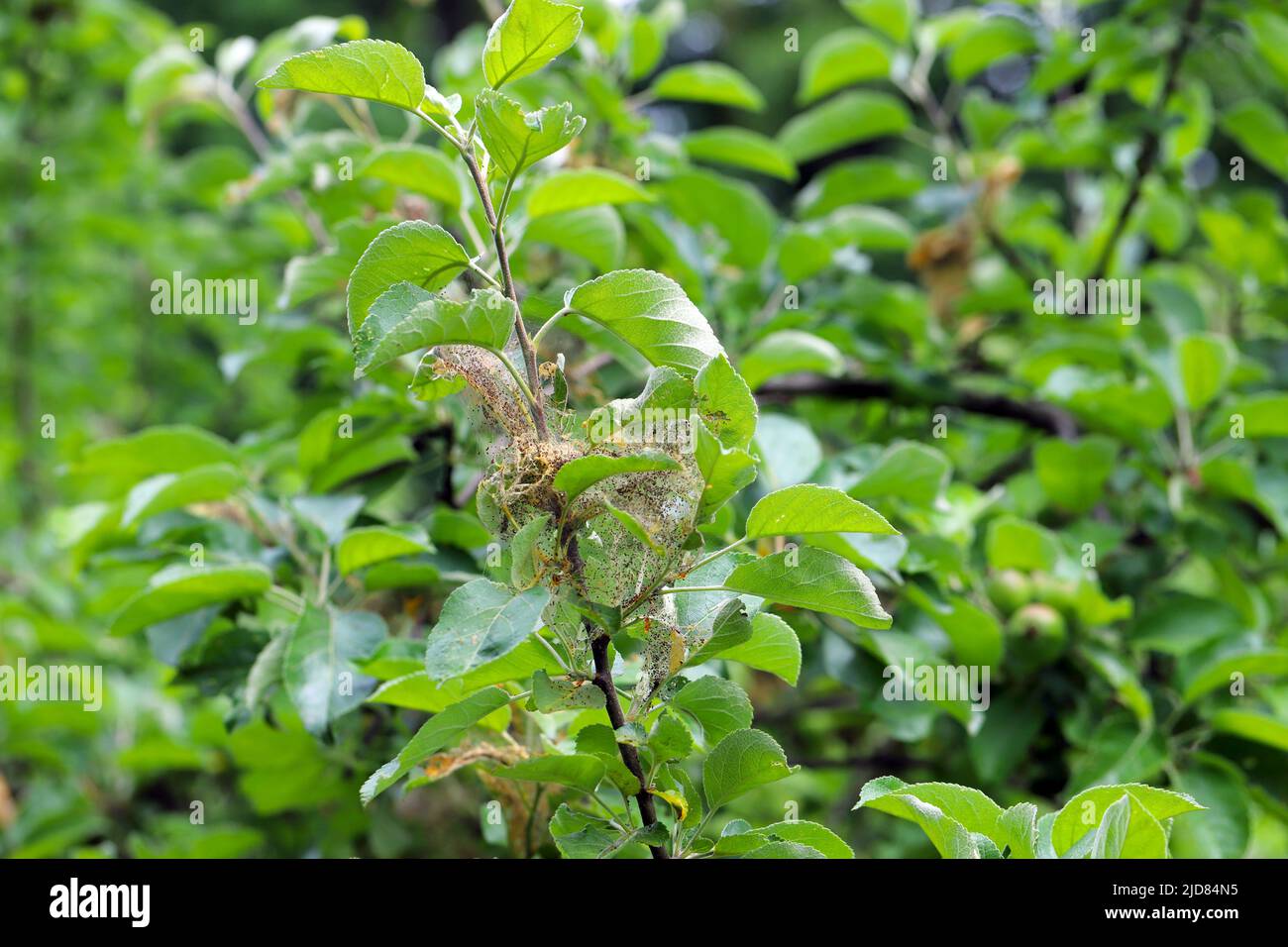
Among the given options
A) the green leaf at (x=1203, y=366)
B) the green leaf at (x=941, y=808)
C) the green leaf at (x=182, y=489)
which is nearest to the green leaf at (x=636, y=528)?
the green leaf at (x=941, y=808)

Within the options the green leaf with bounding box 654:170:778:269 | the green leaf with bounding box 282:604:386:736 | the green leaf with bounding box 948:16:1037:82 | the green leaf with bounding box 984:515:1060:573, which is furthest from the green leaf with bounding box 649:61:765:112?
the green leaf with bounding box 282:604:386:736

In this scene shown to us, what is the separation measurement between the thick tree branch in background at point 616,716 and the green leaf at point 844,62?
157 centimetres

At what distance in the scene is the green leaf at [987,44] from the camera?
212cm

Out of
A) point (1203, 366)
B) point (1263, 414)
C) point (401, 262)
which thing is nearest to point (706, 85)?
point (1203, 366)

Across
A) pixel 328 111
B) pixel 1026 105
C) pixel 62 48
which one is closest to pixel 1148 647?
pixel 1026 105

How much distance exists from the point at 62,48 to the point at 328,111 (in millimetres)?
1439

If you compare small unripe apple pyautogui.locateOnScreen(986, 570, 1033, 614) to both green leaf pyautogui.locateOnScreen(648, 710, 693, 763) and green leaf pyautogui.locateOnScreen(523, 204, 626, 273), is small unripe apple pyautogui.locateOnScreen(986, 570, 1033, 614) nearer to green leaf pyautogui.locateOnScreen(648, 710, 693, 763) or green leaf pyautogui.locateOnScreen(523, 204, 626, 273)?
green leaf pyautogui.locateOnScreen(523, 204, 626, 273)

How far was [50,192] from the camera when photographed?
9.71ft

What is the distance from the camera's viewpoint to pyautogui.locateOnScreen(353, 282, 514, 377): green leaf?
0.74m

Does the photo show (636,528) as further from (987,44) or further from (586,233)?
(987,44)

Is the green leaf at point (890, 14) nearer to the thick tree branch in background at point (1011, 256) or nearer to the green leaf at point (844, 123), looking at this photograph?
the green leaf at point (844, 123)

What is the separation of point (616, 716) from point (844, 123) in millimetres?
1636

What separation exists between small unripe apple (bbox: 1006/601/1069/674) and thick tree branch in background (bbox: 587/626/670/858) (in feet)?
2.65
